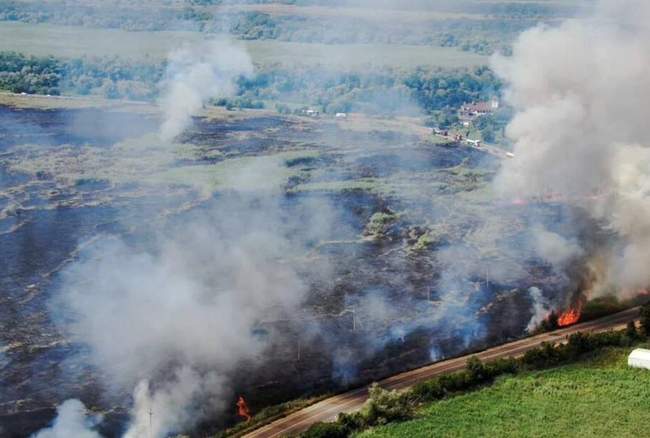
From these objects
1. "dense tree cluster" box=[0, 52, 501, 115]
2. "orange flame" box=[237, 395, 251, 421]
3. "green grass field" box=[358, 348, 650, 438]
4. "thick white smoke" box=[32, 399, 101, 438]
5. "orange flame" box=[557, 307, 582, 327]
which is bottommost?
"orange flame" box=[557, 307, 582, 327]

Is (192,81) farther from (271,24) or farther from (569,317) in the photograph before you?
(569,317)

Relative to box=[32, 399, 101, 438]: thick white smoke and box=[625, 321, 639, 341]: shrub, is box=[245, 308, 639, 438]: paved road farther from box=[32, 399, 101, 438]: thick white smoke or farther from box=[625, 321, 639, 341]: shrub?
box=[32, 399, 101, 438]: thick white smoke

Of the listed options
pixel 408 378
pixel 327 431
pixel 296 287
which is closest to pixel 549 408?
pixel 408 378

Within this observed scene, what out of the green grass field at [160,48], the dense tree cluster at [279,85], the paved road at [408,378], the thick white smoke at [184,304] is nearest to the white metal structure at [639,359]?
the paved road at [408,378]

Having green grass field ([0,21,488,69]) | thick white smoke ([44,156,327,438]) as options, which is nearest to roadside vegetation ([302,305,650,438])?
thick white smoke ([44,156,327,438])

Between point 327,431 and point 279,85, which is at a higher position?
point 279,85

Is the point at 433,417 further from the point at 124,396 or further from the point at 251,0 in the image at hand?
the point at 251,0

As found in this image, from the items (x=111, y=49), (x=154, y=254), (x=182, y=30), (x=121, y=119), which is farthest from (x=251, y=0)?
(x=154, y=254)
